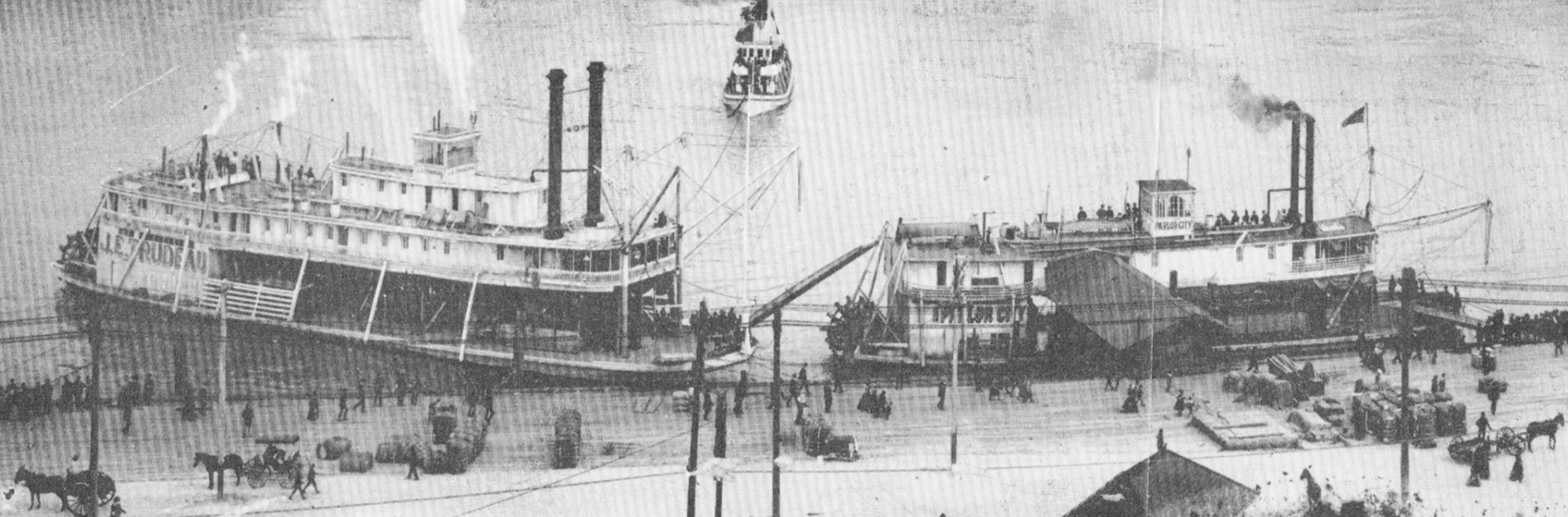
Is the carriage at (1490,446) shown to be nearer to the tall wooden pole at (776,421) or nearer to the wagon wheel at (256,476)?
the tall wooden pole at (776,421)

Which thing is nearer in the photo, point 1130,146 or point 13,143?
point 13,143

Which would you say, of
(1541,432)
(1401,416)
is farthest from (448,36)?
(1541,432)

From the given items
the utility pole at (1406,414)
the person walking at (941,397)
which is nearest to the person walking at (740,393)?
the person walking at (941,397)

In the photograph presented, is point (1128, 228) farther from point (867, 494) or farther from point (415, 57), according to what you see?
point (415, 57)

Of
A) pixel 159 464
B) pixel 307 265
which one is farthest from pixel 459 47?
pixel 159 464

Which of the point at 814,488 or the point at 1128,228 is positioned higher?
the point at 1128,228

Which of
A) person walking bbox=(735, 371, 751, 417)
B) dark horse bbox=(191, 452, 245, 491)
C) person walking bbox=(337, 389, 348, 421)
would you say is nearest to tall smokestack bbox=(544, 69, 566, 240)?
person walking bbox=(735, 371, 751, 417)

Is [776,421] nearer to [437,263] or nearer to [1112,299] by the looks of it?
[437,263]
